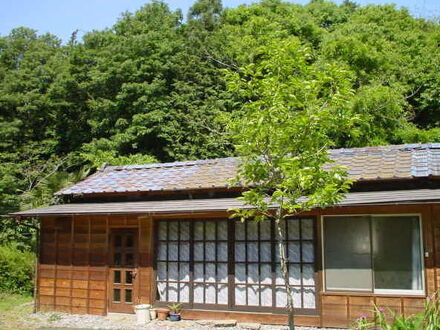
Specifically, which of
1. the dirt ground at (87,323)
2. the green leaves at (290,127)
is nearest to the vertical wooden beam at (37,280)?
the dirt ground at (87,323)

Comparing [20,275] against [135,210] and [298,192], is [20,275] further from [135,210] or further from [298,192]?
[298,192]

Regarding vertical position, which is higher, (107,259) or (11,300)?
(107,259)

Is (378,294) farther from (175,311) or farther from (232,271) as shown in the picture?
(175,311)

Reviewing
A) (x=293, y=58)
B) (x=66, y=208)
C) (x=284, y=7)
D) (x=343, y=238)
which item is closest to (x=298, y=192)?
(x=293, y=58)

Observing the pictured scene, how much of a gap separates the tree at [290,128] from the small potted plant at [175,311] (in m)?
4.87

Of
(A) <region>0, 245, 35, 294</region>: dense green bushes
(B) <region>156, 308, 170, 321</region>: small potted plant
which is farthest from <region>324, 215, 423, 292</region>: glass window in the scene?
(A) <region>0, 245, 35, 294</region>: dense green bushes

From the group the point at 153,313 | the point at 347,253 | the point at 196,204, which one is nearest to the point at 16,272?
the point at 153,313

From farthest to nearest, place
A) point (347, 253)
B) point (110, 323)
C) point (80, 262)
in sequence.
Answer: point (80, 262) < point (110, 323) < point (347, 253)

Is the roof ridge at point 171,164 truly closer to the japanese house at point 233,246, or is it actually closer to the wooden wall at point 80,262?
the japanese house at point 233,246

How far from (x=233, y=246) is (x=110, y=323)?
3.17 metres

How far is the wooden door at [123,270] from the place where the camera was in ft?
37.8

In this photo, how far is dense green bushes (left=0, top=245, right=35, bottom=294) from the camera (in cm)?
1489

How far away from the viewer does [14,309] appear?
12516 mm

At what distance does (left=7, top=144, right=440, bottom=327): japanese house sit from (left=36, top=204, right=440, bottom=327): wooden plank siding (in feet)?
0.08
